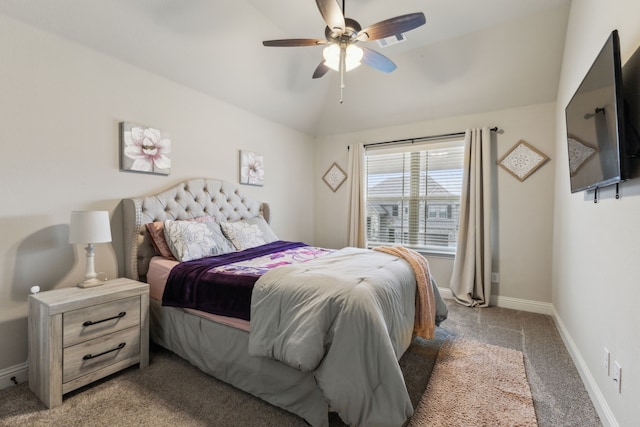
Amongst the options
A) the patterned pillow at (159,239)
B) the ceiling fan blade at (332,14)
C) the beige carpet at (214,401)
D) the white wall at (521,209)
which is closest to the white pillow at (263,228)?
the patterned pillow at (159,239)

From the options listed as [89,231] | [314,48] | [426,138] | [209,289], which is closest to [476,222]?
[426,138]

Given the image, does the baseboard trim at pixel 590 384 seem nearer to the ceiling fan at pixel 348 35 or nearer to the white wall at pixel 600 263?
the white wall at pixel 600 263

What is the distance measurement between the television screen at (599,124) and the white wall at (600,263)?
106 millimetres

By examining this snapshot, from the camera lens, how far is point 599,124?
152 centimetres

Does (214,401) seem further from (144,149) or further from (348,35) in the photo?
(348,35)

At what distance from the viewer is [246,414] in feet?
5.49

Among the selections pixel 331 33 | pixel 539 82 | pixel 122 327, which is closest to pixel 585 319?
pixel 539 82

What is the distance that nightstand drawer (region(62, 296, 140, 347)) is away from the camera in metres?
1.79

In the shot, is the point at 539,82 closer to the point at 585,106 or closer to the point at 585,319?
the point at 585,106

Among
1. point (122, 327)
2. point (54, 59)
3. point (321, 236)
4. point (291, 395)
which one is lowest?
point (291, 395)

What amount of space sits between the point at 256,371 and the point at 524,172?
3.54 metres

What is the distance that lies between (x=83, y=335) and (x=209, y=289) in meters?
0.80

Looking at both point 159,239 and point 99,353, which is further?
point 159,239

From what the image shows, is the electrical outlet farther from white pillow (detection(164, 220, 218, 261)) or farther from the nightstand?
the nightstand
